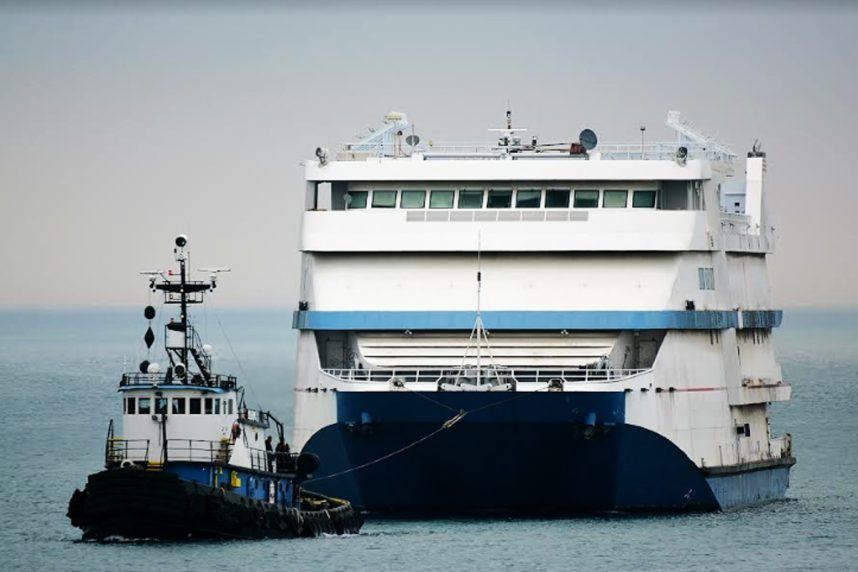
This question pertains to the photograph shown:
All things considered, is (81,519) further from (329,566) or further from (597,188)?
(597,188)

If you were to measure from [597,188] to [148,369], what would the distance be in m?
11.5

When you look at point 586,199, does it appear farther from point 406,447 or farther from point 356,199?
point 406,447

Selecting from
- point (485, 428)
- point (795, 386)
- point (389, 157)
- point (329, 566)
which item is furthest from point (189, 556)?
point (795, 386)

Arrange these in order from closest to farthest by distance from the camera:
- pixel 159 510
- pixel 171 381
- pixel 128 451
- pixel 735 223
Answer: pixel 159 510, pixel 128 451, pixel 171 381, pixel 735 223

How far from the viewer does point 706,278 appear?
6906 centimetres

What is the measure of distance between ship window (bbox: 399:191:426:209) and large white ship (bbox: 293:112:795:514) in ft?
0.07

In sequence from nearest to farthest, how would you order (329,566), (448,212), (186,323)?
(329,566) → (186,323) → (448,212)

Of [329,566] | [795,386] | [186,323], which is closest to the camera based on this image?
[329,566]

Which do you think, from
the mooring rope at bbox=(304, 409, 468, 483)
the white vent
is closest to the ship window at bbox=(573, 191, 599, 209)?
the white vent

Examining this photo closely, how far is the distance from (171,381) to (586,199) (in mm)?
10760

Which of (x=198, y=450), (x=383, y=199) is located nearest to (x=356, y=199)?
(x=383, y=199)

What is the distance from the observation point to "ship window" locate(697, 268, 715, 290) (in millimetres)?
68669

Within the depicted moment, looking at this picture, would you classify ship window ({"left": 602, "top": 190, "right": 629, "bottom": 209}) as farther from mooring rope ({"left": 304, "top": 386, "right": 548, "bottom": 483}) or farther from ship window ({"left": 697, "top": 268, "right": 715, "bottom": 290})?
mooring rope ({"left": 304, "top": 386, "right": 548, "bottom": 483})

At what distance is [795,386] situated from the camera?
328ft
